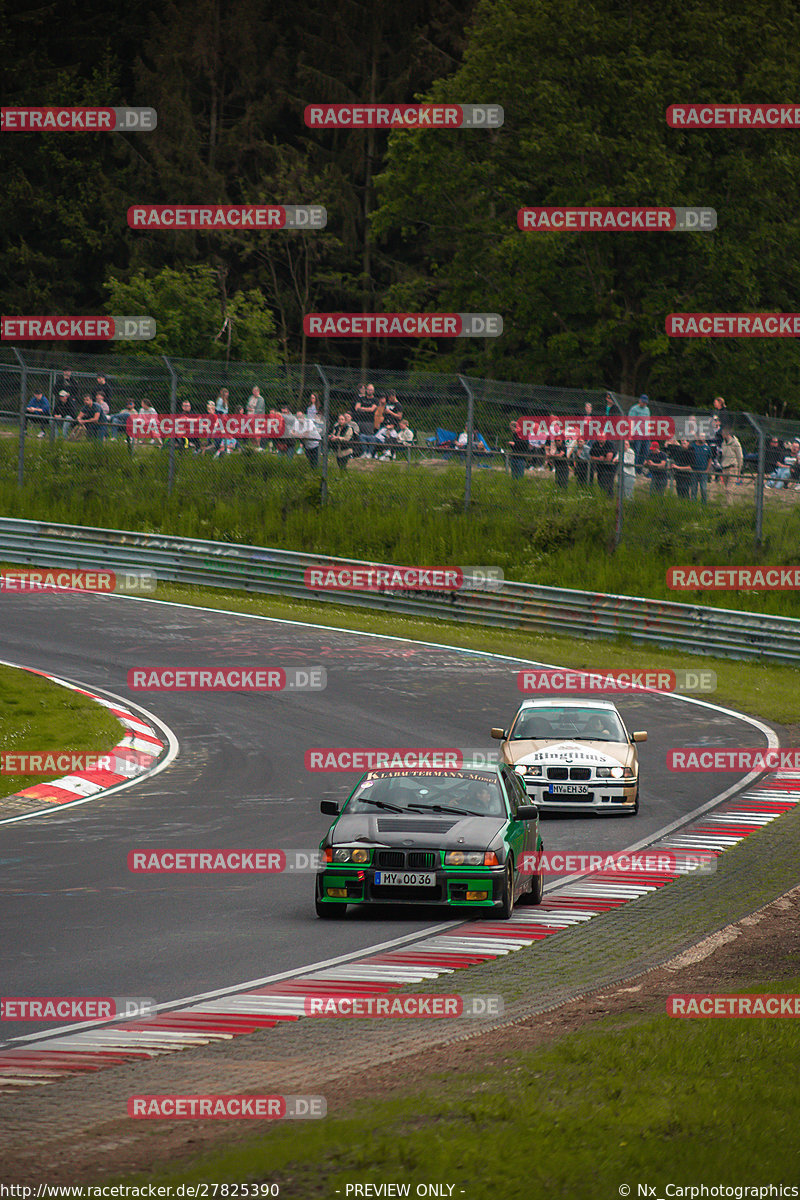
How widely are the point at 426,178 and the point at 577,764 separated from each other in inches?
1454

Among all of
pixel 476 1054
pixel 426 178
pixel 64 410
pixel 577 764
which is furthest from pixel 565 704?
pixel 426 178

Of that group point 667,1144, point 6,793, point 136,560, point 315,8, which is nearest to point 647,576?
point 136,560

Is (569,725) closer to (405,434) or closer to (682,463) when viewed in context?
(682,463)

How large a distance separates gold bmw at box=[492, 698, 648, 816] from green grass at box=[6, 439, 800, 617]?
43.3ft

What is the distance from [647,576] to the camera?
31703 mm

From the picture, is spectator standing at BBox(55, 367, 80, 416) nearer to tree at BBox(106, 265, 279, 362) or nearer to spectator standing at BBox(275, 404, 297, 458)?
spectator standing at BBox(275, 404, 297, 458)

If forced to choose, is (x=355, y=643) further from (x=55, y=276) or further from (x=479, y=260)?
(x=55, y=276)

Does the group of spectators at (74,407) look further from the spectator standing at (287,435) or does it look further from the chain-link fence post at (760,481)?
the chain-link fence post at (760,481)

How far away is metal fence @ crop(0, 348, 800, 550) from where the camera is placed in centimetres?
3052

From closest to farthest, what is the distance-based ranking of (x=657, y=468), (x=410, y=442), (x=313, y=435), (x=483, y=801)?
(x=483, y=801), (x=657, y=468), (x=410, y=442), (x=313, y=435)

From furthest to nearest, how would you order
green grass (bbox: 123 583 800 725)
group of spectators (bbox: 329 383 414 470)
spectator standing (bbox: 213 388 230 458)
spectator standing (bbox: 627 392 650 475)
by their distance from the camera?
1. spectator standing (bbox: 213 388 230 458)
2. group of spectators (bbox: 329 383 414 470)
3. spectator standing (bbox: 627 392 650 475)
4. green grass (bbox: 123 583 800 725)

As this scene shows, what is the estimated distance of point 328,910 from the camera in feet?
38.2

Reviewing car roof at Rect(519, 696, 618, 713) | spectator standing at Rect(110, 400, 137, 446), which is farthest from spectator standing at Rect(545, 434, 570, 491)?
car roof at Rect(519, 696, 618, 713)

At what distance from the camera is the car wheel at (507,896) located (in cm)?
1161
